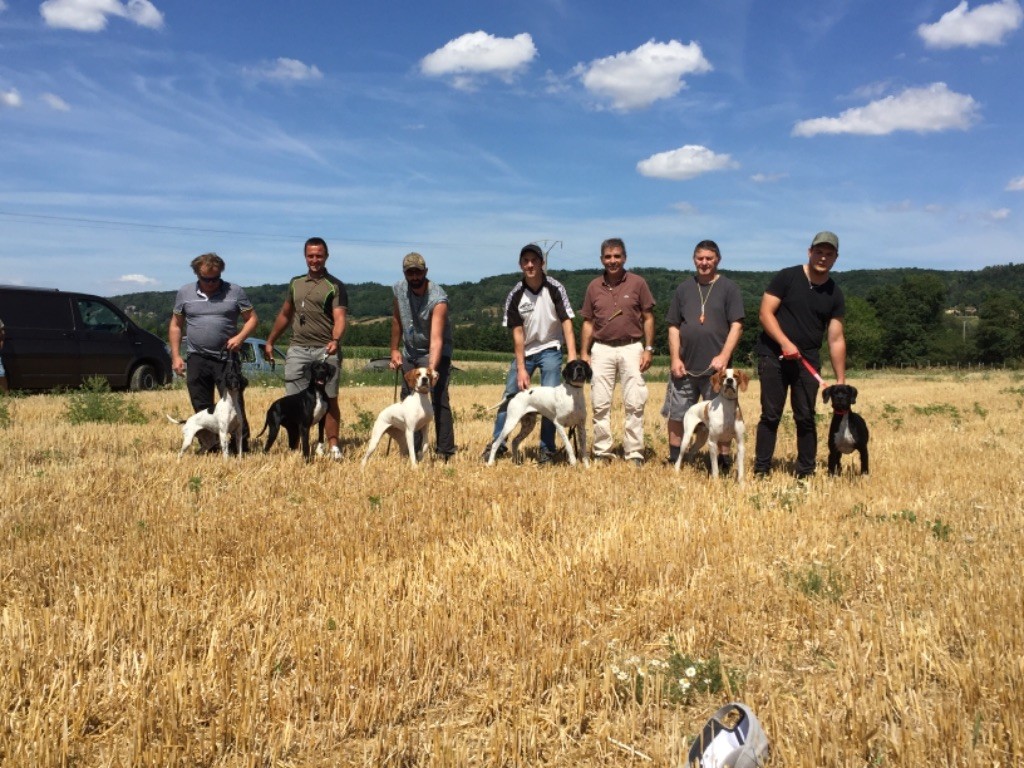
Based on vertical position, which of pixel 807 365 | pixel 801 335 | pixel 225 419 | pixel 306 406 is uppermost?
pixel 801 335

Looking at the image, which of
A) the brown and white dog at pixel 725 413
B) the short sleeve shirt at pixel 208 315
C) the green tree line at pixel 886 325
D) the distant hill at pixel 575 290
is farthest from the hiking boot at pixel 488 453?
the distant hill at pixel 575 290

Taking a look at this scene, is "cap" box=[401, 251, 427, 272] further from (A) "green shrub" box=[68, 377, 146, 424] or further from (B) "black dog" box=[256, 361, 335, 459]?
(A) "green shrub" box=[68, 377, 146, 424]

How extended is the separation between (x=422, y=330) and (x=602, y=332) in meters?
1.93

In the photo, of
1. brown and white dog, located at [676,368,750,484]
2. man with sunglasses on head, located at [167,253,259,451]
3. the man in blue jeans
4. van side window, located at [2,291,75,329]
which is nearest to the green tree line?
van side window, located at [2,291,75,329]

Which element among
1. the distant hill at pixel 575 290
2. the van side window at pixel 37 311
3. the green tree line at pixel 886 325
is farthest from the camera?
the distant hill at pixel 575 290

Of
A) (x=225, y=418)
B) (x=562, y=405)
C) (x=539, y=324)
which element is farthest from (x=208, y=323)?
(x=562, y=405)

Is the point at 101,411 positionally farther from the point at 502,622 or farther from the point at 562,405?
the point at 502,622

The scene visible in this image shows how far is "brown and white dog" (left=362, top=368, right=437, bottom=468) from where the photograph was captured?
7.89 m

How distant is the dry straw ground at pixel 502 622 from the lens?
273 cm

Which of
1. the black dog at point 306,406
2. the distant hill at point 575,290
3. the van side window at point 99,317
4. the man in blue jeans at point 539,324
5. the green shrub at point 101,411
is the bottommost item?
the green shrub at point 101,411

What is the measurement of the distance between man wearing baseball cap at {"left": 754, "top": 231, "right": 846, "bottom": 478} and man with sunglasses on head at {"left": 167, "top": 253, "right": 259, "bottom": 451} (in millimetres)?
5485

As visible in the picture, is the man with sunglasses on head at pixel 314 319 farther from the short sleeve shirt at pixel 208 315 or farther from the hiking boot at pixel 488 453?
the hiking boot at pixel 488 453

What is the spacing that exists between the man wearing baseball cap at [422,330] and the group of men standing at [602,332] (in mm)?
13

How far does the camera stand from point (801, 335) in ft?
23.8
